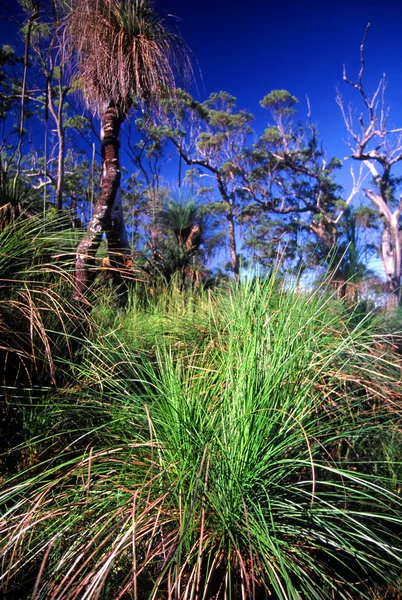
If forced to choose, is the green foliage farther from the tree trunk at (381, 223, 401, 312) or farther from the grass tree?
the grass tree

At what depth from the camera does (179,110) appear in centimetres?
2048

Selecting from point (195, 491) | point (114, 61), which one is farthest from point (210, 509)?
point (114, 61)

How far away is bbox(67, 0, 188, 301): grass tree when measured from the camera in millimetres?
4492

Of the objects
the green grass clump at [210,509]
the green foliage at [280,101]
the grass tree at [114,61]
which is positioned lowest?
the green grass clump at [210,509]

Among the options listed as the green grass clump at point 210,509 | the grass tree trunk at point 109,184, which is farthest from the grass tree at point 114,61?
the green grass clump at point 210,509

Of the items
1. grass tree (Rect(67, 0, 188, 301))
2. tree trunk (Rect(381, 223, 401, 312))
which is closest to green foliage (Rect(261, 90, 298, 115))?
tree trunk (Rect(381, 223, 401, 312))

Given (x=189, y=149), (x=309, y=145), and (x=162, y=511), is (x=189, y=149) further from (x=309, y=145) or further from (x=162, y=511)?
(x=162, y=511)

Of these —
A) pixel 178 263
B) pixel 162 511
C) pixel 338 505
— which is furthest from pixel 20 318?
pixel 178 263

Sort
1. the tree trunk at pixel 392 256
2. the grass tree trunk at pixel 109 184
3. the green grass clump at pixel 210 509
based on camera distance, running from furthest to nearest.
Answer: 1. the tree trunk at pixel 392 256
2. the grass tree trunk at pixel 109 184
3. the green grass clump at pixel 210 509

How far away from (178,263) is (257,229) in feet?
56.3

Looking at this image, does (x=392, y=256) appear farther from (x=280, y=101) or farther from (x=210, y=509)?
(x=210, y=509)

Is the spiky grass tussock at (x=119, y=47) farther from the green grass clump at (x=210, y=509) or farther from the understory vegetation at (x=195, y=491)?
the green grass clump at (x=210, y=509)

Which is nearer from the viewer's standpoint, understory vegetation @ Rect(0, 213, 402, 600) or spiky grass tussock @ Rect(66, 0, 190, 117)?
understory vegetation @ Rect(0, 213, 402, 600)

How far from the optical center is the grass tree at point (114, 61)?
4.49 metres
